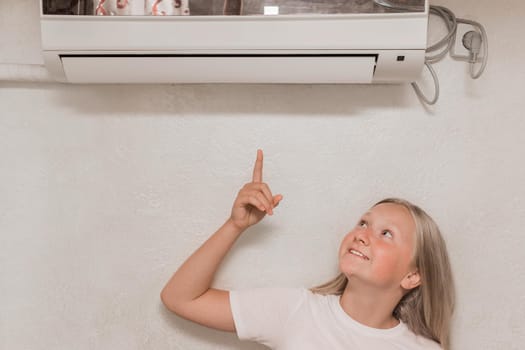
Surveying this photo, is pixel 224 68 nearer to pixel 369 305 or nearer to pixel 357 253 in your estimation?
pixel 357 253

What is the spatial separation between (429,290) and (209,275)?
0.51 meters

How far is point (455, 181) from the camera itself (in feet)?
6.01

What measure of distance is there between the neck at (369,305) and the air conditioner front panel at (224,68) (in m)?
0.48

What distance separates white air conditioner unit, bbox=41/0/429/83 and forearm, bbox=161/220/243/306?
0.38 m

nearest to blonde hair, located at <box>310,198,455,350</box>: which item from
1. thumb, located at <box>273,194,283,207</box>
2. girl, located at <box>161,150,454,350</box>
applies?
girl, located at <box>161,150,454,350</box>

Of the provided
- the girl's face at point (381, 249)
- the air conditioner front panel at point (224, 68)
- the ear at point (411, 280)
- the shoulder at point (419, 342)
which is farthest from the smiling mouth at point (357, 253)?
the air conditioner front panel at point (224, 68)

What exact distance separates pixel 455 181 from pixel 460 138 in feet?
0.35

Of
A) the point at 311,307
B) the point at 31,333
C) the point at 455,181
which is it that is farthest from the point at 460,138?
the point at 31,333

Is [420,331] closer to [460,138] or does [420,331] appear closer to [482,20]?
[460,138]

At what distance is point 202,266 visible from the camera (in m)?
1.72

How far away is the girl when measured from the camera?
1682 mm

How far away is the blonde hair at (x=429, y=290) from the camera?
171 centimetres

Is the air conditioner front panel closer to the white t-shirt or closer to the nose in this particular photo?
the nose

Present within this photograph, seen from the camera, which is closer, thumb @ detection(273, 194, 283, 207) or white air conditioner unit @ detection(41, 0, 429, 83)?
white air conditioner unit @ detection(41, 0, 429, 83)
